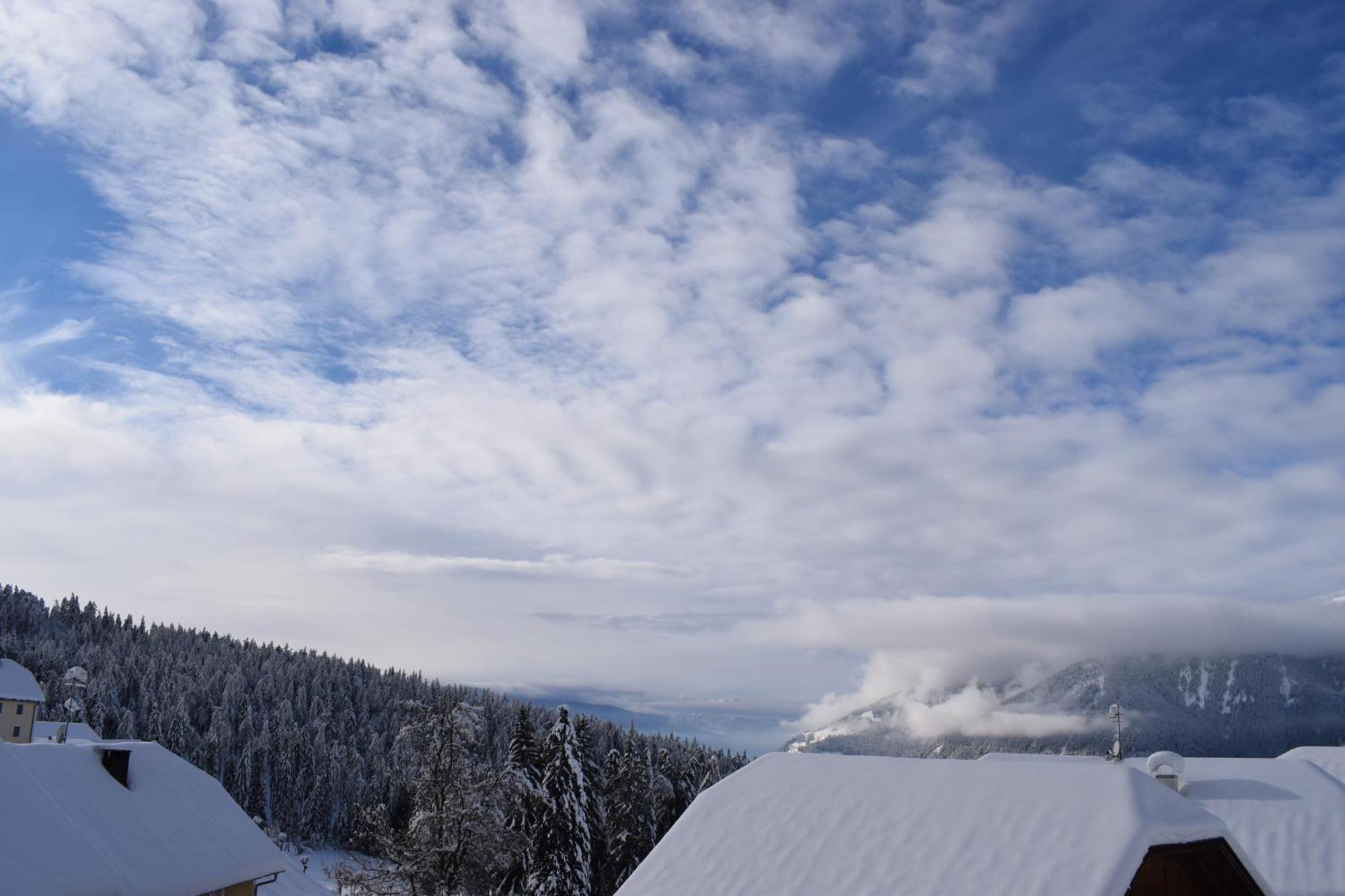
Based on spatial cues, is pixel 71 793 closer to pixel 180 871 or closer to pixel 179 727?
pixel 180 871

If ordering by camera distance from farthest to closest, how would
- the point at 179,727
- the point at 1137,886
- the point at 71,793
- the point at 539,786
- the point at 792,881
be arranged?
the point at 179,727 < the point at 539,786 < the point at 71,793 < the point at 792,881 < the point at 1137,886

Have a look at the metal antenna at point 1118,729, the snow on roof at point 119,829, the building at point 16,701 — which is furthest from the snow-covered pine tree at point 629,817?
the building at point 16,701

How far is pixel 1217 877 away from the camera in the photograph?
16359 millimetres

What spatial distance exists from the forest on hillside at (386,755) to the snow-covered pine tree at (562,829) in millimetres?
76

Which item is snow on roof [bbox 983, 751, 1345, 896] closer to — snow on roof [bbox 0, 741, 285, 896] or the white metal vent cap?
the white metal vent cap

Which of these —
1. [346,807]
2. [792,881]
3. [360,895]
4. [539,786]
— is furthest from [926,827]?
[346,807]

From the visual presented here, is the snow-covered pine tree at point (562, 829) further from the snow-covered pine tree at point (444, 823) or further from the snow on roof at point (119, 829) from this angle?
the snow on roof at point (119, 829)

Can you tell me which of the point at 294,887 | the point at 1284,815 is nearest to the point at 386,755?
the point at 294,887

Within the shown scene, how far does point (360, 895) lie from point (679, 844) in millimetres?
20816

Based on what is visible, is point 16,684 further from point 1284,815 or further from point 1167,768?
point 1284,815

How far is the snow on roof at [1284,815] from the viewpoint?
25.7 m

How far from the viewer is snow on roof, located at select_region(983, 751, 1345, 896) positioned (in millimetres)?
25703

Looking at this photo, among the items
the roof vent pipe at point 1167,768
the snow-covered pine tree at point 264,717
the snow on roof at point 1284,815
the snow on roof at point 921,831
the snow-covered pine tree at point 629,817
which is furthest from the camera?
the snow-covered pine tree at point 264,717

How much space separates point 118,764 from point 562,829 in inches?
933
